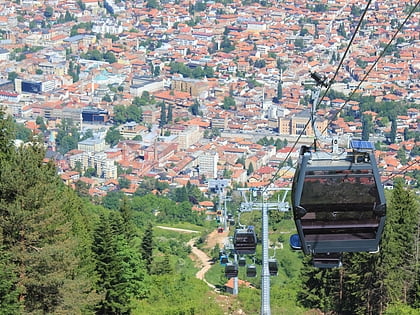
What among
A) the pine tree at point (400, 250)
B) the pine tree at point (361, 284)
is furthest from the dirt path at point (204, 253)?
the pine tree at point (400, 250)

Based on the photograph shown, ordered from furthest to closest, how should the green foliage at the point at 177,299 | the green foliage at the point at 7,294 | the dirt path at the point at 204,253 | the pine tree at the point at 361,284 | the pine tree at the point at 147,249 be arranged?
1. the dirt path at the point at 204,253
2. the pine tree at the point at 147,249
3. the pine tree at the point at 361,284
4. the green foliage at the point at 177,299
5. the green foliage at the point at 7,294

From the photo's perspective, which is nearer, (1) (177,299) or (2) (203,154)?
(1) (177,299)

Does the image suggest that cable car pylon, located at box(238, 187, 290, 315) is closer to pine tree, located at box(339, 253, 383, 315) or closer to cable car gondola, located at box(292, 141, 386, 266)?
cable car gondola, located at box(292, 141, 386, 266)

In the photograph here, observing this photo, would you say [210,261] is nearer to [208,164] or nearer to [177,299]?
[177,299]

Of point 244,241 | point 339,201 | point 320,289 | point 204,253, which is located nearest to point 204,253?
point 204,253

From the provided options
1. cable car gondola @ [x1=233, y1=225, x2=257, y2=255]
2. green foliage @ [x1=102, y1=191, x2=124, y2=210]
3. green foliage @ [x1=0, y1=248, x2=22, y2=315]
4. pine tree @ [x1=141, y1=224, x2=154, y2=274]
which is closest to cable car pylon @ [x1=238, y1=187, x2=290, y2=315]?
cable car gondola @ [x1=233, y1=225, x2=257, y2=255]

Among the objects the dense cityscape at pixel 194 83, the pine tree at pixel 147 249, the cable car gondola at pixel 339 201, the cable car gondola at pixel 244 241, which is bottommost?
the dense cityscape at pixel 194 83

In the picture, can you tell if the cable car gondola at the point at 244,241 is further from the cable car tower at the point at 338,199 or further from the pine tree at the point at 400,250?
the cable car tower at the point at 338,199

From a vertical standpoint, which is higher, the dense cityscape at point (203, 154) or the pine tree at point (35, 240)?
the pine tree at point (35, 240)
